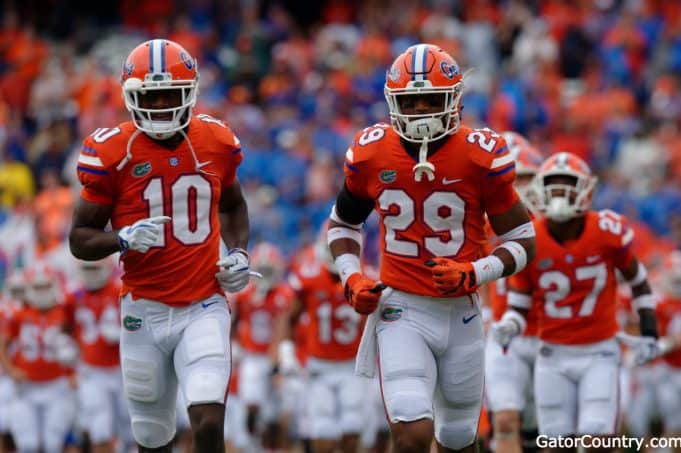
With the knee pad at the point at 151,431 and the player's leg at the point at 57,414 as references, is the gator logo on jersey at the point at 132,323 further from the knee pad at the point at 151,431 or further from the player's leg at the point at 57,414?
the player's leg at the point at 57,414

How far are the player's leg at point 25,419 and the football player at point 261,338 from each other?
6.29ft

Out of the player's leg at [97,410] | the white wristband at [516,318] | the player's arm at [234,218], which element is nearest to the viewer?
the player's arm at [234,218]

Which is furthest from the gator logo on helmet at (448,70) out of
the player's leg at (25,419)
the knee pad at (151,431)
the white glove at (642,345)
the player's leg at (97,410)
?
the player's leg at (25,419)

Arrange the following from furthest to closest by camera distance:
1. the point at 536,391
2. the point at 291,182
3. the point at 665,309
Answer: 1. the point at 291,182
2. the point at 665,309
3. the point at 536,391

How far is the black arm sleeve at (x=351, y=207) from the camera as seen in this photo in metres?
6.58

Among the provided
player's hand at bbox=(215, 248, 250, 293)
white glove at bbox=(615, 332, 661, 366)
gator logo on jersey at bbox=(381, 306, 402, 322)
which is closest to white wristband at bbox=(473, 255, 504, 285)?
gator logo on jersey at bbox=(381, 306, 402, 322)

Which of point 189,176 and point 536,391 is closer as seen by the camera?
point 189,176

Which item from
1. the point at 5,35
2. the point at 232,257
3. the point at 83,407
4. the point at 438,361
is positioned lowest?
the point at 83,407

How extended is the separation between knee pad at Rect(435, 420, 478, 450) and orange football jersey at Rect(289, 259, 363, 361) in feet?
11.6

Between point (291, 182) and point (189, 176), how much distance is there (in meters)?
8.91

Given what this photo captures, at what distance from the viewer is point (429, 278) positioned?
6371 millimetres

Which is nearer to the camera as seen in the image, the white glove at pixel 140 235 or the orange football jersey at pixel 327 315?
the white glove at pixel 140 235

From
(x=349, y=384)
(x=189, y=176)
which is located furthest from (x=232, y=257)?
(x=349, y=384)

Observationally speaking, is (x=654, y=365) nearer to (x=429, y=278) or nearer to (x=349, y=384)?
(x=349, y=384)
